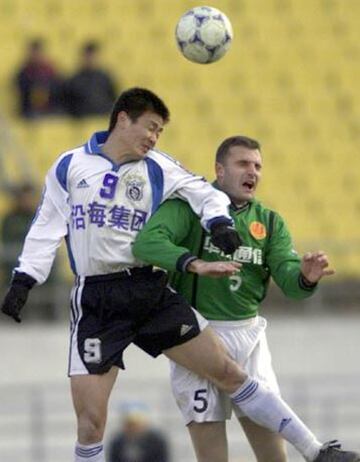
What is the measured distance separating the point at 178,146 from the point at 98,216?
891 centimetres

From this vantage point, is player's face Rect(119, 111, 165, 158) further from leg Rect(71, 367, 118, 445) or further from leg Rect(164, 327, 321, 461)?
leg Rect(71, 367, 118, 445)

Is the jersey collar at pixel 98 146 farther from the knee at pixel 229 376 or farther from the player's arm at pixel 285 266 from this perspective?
the knee at pixel 229 376

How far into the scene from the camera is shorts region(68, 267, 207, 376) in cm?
1023

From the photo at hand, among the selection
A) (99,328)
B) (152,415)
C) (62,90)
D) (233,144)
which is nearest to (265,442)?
(99,328)

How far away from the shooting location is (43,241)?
408 inches

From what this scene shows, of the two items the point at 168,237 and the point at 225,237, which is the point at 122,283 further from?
the point at 225,237

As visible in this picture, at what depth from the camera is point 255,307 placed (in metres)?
10.7

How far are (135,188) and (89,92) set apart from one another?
818 centimetres

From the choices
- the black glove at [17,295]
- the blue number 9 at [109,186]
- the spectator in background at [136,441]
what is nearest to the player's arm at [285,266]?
the blue number 9 at [109,186]

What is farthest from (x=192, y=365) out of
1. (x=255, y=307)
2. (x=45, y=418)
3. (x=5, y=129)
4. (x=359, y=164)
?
(x=359, y=164)

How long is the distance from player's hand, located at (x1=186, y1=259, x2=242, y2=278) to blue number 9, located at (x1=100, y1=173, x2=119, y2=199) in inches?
28.4

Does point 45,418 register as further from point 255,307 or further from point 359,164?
point 255,307

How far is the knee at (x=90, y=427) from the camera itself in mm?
10188

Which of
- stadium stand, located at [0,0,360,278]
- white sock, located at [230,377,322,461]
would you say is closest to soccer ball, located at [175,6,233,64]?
white sock, located at [230,377,322,461]
